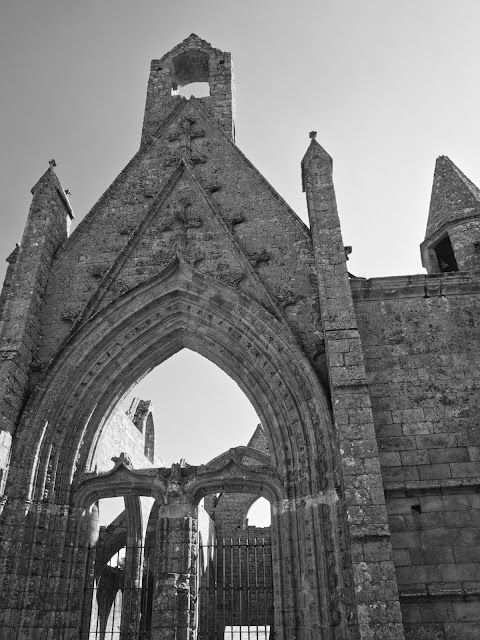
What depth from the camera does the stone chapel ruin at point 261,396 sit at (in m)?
6.22

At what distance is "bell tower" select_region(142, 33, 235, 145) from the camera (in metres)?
12.2

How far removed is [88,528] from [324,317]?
13.8 feet

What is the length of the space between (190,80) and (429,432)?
35.1ft

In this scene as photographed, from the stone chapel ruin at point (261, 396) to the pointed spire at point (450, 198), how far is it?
0.04m

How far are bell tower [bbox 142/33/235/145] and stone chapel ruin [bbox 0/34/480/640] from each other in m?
2.09

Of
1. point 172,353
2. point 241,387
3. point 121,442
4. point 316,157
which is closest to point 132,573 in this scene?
point 121,442

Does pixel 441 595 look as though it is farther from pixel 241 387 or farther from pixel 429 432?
pixel 241 387

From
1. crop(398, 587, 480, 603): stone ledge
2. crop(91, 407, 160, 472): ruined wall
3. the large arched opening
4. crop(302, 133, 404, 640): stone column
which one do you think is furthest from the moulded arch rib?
crop(398, 587, 480, 603): stone ledge

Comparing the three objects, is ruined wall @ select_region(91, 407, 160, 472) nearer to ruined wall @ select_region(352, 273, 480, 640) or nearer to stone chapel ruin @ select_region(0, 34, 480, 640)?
stone chapel ruin @ select_region(0, 34, 480, 640)

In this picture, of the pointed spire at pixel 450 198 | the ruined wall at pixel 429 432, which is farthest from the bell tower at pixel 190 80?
the ruined wall at pixel 429 432

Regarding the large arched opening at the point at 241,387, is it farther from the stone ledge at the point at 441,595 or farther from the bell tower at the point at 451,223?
the bell tower at the point at 451,223

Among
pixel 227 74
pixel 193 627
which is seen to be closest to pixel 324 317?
pixel 193 627

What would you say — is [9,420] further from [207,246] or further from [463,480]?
[463,480]

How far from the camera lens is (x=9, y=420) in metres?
7.43
